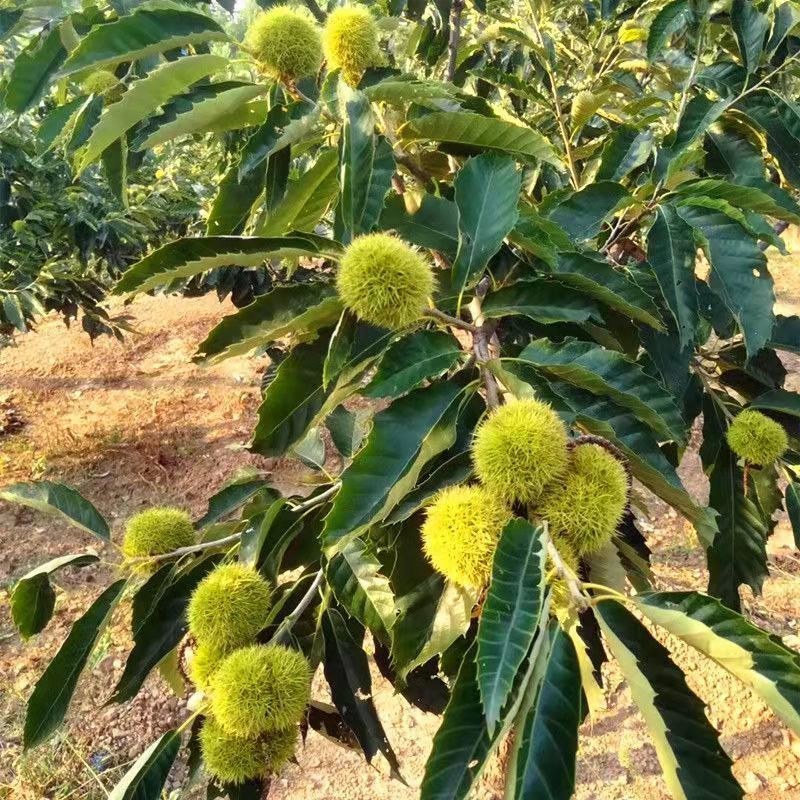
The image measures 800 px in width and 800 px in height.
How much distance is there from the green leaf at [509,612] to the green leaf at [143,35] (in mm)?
712

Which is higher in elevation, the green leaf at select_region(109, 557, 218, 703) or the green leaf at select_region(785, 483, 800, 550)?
the green leaf at select_region(109, 557, 218, 703)

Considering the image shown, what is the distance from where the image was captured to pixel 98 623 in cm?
85

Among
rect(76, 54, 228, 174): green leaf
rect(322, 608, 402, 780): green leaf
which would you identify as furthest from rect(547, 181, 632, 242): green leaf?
rect(322, 608, 402, 780): green leaf

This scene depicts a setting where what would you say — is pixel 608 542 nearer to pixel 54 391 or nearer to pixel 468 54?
pixel 468 54

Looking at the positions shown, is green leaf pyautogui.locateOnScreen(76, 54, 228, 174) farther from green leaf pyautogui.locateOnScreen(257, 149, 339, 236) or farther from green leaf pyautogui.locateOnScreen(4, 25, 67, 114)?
green leaf pyautogui.locateOnScreen(4, 25, 67, 114)

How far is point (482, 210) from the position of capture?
2.58ft

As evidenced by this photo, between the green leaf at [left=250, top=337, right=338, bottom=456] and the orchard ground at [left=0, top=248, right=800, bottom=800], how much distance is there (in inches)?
12.4

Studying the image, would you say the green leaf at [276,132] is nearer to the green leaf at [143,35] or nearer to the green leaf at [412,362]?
the green leaf at [143,35]

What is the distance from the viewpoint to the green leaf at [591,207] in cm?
96

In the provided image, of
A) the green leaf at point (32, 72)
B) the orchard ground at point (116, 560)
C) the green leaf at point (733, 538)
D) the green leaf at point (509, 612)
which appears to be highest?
the green leaf at point (32, 72)

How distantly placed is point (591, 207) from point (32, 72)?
0.95 metres

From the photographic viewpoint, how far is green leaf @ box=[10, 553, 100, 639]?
90cm

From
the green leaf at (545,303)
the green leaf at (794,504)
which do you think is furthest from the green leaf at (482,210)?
the green leaf at (794,504)

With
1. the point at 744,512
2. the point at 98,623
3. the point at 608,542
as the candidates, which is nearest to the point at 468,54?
the point at 744,512
